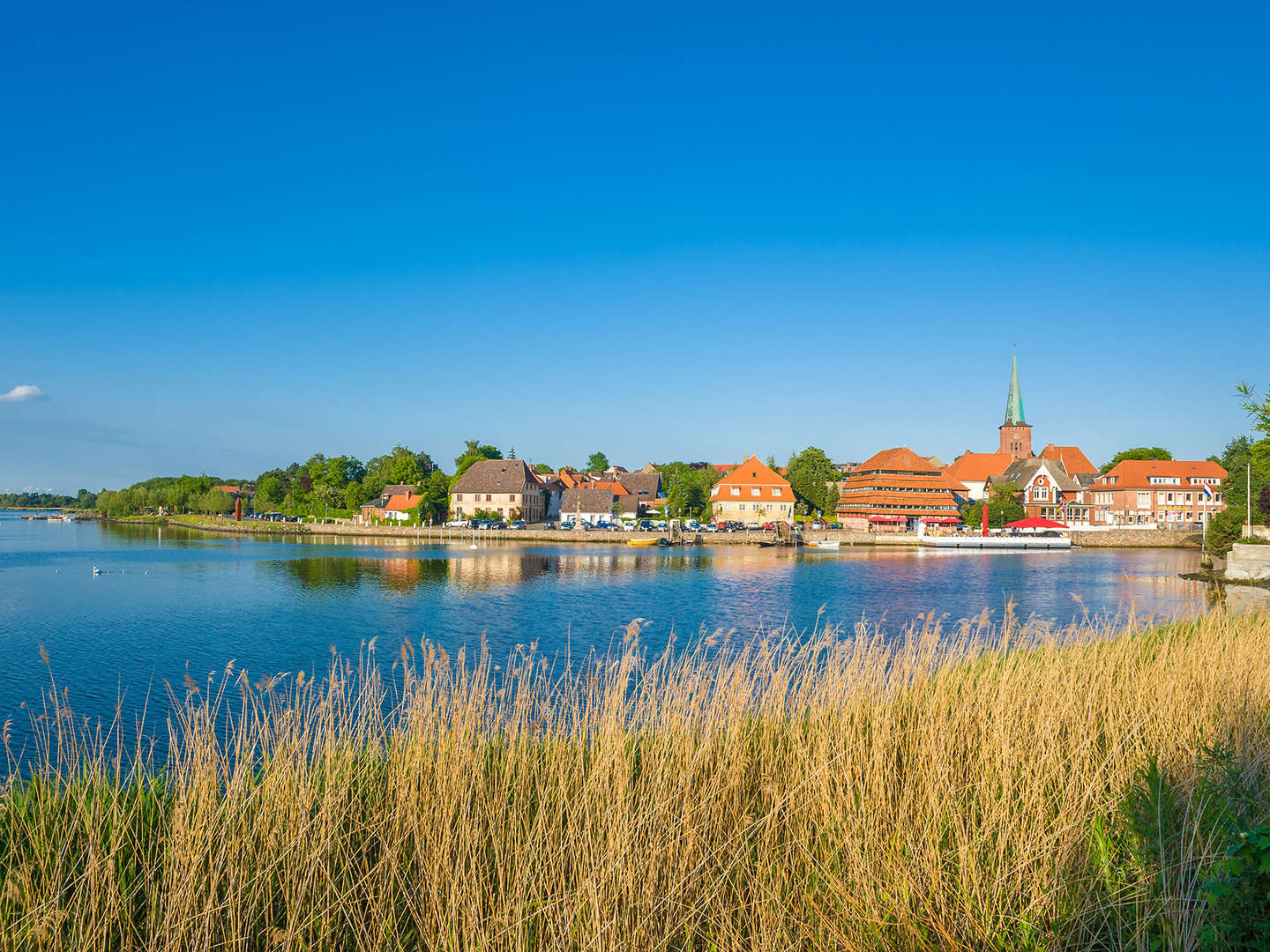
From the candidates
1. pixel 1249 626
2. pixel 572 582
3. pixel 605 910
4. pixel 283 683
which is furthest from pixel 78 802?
pixel 572 582

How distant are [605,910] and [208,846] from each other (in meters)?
2.05

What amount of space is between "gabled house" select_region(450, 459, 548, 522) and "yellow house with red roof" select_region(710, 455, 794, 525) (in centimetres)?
2063

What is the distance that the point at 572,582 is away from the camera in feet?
128

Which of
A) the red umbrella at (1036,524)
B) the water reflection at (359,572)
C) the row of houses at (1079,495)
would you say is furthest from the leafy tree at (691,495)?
the water reflection at (359,572)

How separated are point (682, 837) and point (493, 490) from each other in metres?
81.9

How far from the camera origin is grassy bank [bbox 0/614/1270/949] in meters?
3.65

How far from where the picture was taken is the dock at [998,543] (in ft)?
225

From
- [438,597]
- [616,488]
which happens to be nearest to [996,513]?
[616,488]

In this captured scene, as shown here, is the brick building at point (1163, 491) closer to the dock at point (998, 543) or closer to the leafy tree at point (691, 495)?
the dock at point (998, 543)

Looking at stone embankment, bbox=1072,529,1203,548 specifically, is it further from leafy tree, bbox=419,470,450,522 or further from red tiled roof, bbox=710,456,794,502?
leafy tree, bbox=419,470,450,522

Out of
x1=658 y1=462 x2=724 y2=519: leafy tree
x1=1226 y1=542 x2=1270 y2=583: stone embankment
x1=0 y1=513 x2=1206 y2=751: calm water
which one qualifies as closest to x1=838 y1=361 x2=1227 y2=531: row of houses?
x1=658 y1=462 x2=724 y2=519: leafy tree

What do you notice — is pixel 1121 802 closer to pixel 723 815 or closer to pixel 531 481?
pixel 723 815

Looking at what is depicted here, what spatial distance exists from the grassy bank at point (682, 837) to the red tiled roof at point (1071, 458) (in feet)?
348

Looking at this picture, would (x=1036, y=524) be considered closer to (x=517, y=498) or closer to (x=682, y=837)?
(x=517, y=498)
